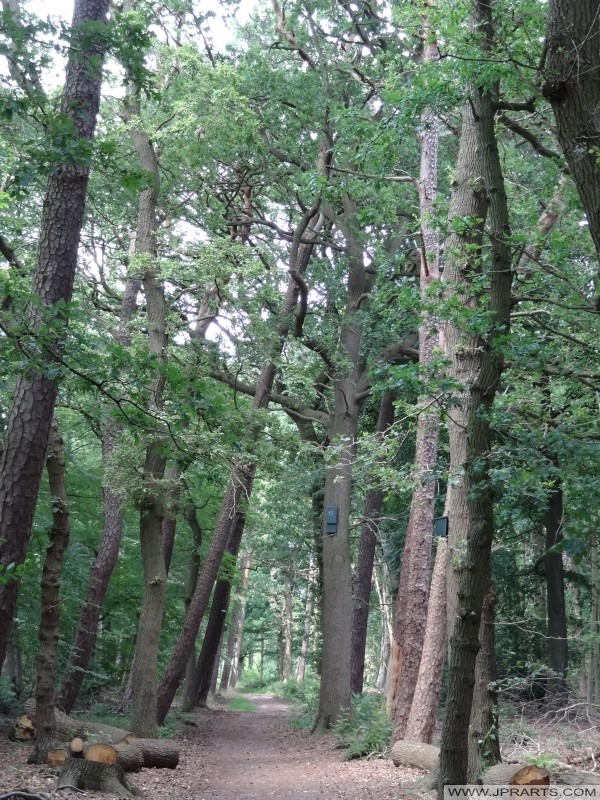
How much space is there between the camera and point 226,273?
1258cm

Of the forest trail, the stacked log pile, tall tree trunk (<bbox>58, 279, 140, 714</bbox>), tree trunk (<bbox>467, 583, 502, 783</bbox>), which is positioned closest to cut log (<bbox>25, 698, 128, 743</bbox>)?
the stacked log pile

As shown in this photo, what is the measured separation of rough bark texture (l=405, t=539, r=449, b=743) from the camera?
35.6 feet

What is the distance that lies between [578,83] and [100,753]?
8334 mm

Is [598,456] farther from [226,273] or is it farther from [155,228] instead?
[155,228]

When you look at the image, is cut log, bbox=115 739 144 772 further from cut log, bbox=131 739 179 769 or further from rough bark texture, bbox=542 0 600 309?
rough bark texture, bbox=542 0 600 309

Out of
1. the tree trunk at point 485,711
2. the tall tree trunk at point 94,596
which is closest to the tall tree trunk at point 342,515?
the tall tree trunk at point 94,596

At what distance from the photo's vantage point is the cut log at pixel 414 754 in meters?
10.2

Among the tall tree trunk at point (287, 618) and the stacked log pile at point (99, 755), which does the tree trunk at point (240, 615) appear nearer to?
the tall tree trunk at point (287, 618)

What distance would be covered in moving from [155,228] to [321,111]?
451 cm

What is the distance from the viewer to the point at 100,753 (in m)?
8.64

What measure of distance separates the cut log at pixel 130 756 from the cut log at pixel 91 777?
181 cm

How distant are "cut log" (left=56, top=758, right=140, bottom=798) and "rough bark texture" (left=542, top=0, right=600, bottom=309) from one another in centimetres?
738

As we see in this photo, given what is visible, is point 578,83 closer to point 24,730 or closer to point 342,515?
point 24,730

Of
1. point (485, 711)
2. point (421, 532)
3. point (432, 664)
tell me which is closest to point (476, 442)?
point (485, 711)
